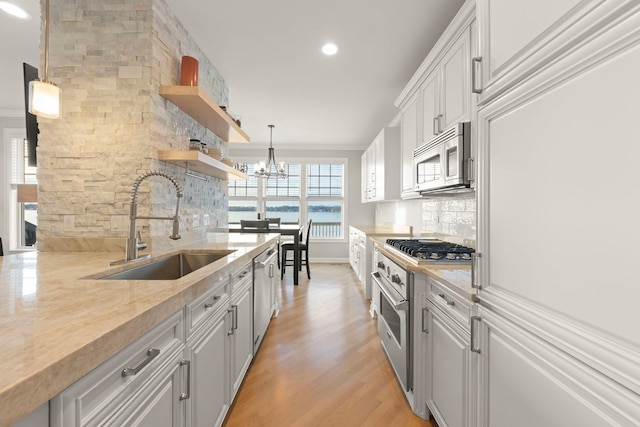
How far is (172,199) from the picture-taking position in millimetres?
2172

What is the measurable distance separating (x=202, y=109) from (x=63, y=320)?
195 cm

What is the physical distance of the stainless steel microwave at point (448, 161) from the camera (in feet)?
5.72

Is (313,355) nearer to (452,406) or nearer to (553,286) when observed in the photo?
(452,406)

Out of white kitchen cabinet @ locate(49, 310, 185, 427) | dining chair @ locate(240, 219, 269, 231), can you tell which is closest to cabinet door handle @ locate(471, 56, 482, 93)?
white kitchen cabinet @ locate(49, 310, 185, 427)

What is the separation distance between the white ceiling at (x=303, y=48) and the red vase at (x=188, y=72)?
386 mm

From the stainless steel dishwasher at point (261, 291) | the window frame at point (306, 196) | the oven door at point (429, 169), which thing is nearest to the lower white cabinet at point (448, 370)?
the oven door at point (429, 169)

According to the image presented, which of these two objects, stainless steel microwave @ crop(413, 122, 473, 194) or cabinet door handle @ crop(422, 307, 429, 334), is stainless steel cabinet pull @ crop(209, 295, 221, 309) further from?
stainless steel microwave @ crop(413, 122, 473, 194)

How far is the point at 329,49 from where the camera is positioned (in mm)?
2717

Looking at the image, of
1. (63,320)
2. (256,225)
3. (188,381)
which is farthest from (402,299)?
(256,225)

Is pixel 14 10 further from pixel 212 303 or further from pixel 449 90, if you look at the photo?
pixel 449 90

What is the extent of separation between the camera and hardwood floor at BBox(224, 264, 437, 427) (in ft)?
5.65

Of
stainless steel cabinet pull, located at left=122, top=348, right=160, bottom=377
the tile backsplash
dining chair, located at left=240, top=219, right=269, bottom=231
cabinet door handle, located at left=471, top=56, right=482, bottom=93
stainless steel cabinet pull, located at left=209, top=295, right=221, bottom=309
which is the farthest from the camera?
dining chair, located at left=240, top=219, right=269, bottom=231

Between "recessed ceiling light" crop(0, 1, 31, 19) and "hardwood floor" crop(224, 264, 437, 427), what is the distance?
3166mm

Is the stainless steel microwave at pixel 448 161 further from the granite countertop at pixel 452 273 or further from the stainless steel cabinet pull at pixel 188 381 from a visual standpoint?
the stainless steel cabinet pull at pixel 188 381
